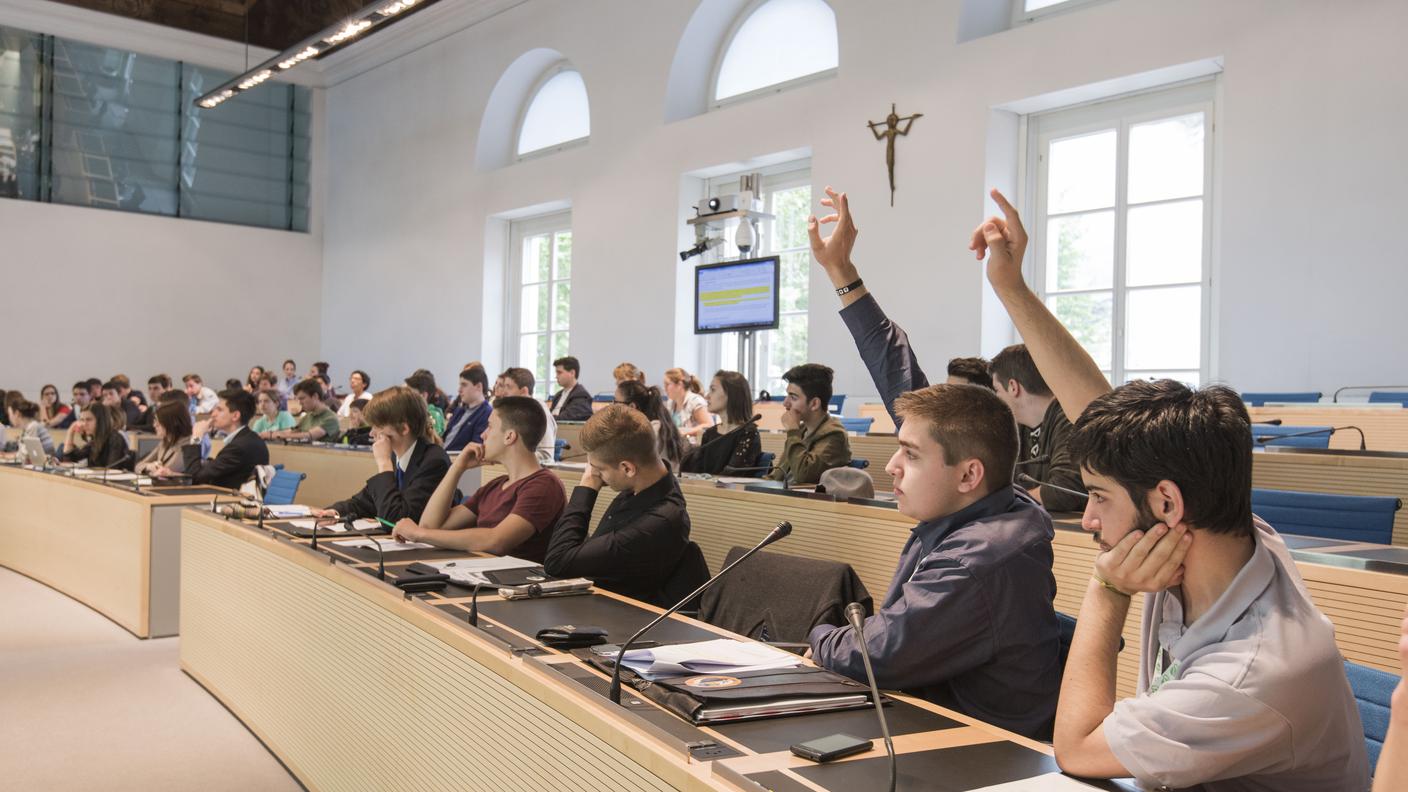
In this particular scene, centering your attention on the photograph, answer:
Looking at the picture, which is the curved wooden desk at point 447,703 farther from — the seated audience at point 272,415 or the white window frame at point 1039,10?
the white window frame at point 1039,10

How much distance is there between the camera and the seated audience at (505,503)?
3.25 meters

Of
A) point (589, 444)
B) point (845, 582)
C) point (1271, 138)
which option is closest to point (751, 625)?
point (845, 582)

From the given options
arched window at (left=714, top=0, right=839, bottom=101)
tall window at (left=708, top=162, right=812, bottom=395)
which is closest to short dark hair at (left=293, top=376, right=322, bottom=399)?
tall window at (left=708, top=162, right=812, bottom=395)

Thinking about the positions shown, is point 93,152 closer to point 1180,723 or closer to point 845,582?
point 845,582

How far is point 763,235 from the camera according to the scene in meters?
10.4

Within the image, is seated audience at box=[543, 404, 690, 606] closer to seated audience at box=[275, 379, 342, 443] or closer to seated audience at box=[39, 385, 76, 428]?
seated audience at box=[275, 379, 342, 443]

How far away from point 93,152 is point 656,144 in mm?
8465

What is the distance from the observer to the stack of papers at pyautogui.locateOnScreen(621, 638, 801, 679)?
1646 mm

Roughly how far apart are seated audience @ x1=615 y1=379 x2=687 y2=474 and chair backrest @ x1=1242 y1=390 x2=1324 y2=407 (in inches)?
122

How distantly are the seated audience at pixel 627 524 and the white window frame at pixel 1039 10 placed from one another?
621cm

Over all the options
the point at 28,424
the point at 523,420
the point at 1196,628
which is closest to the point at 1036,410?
the point at 523,420

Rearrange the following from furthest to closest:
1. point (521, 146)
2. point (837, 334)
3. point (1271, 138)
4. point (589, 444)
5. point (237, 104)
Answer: point (237, 104) < point (521, 146) < point (837, 334) < point (1271, 138) < point (589, 444)

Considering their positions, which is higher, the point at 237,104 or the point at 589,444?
the point at 237,104

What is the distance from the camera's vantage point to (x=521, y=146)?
13039mm
